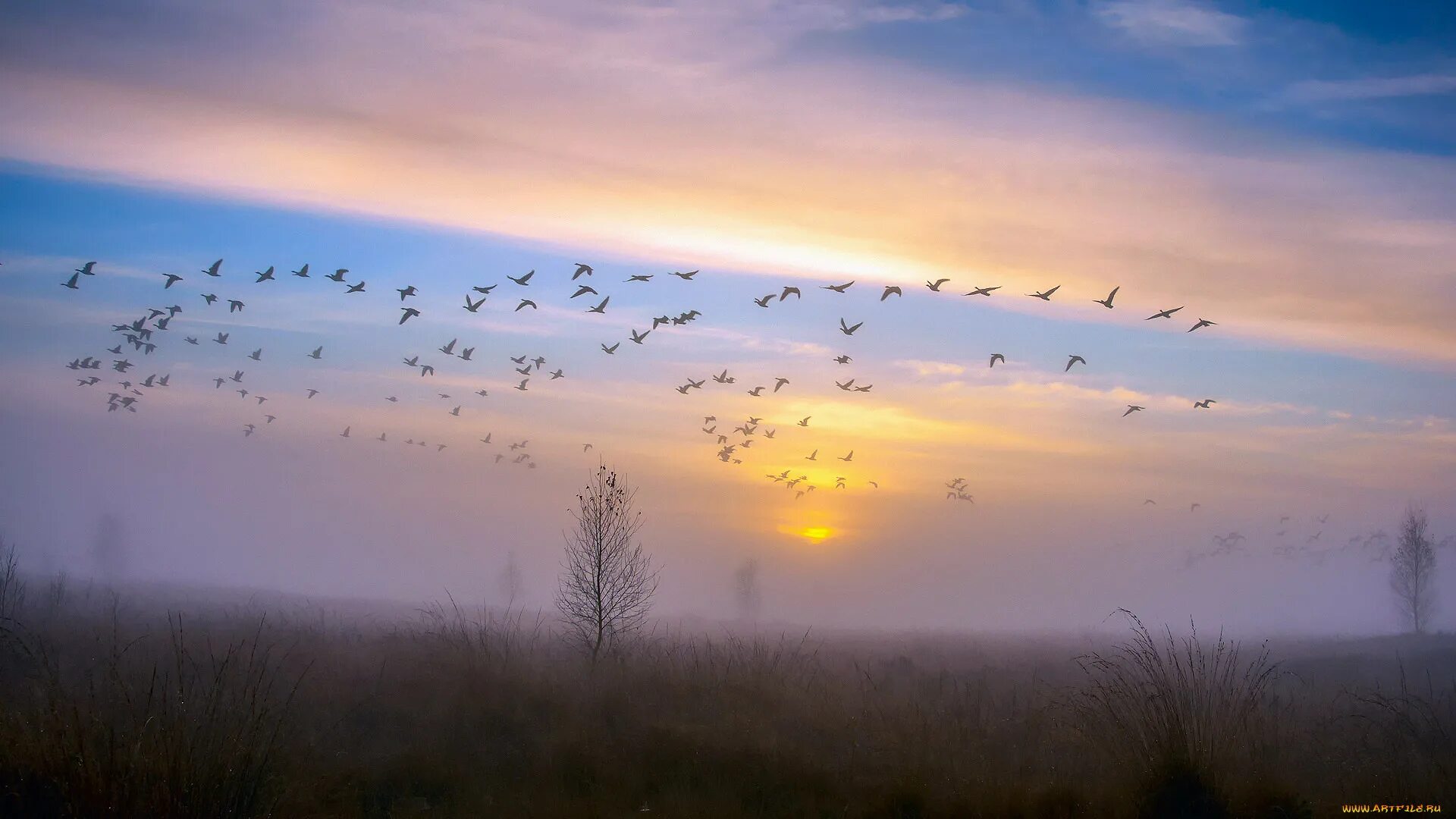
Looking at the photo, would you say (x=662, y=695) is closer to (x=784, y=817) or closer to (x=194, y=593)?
(x=784, y=817)

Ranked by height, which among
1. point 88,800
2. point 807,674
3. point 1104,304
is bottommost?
point 807,674

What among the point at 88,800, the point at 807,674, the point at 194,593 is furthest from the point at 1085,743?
the point at 194,593

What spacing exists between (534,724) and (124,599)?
2830 centimetres

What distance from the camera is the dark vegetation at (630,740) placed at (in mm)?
7812

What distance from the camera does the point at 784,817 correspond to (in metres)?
9.48

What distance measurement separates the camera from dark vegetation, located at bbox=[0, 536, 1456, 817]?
7.81 metres

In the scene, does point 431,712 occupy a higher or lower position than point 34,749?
lower

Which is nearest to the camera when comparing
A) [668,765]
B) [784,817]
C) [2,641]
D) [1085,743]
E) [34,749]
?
[34,749]

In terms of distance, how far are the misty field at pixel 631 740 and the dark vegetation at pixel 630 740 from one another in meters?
0.04

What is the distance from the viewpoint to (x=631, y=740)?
11547mm

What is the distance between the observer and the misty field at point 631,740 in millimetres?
7816

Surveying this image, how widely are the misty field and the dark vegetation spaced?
40mm

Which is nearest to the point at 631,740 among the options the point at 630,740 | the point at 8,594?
the point at 630,740

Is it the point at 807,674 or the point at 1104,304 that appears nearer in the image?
the point at 807,674
